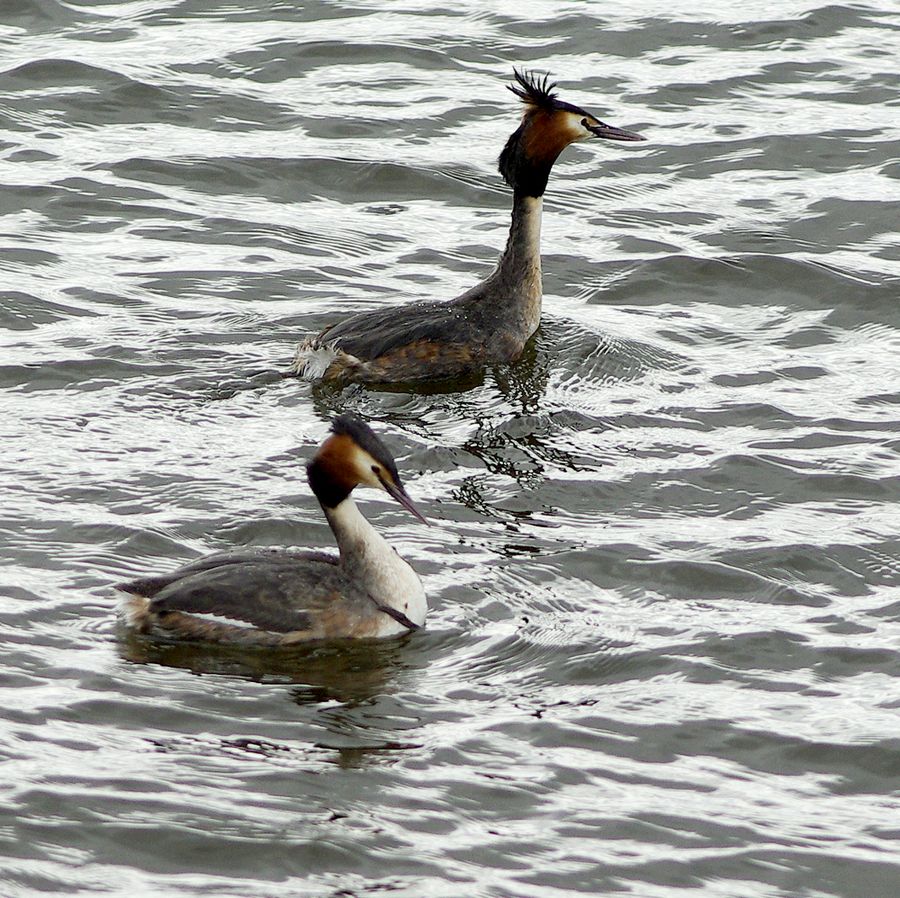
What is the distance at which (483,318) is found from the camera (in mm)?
10484

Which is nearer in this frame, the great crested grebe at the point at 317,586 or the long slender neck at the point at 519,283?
the great crested grebe at the point at 317,586

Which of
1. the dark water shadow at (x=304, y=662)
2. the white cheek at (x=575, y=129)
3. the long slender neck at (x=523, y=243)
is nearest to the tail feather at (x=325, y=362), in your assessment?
the long slender neck at (x=523, y=243)

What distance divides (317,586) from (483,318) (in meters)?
3.28

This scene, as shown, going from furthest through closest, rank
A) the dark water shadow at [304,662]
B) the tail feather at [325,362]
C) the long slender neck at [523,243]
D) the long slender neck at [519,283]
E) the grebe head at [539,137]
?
the grebe head at [539,137] < the long slender neck at [523,243] < the long slender neck at [519,283] < the tail feather at [325,362] < the dark water shadow at [304,662]

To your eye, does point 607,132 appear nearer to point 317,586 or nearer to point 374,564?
point 374,564

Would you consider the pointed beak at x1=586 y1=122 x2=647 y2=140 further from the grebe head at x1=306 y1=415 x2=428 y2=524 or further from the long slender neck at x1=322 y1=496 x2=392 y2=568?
the long slender neck at x1=322 y1=496 x2=392 y2=568

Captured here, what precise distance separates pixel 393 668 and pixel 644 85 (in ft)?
27.7

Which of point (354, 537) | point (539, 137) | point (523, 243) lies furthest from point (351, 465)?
point (539, 137)

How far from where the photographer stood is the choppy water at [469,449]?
20.4 ft

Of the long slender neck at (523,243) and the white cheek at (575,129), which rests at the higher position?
the white cheek at (575,129)

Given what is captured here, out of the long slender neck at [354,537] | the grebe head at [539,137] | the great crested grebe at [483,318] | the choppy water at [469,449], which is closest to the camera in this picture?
the choppy water at [469,449]

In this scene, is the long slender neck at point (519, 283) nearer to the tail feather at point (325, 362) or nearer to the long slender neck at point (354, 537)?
the tail feather at point (325, 362)

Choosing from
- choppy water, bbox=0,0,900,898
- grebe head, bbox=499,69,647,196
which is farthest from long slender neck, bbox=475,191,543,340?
choppy water, bbox=0,0,900,898

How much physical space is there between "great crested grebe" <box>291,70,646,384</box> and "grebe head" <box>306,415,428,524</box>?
2.29m
